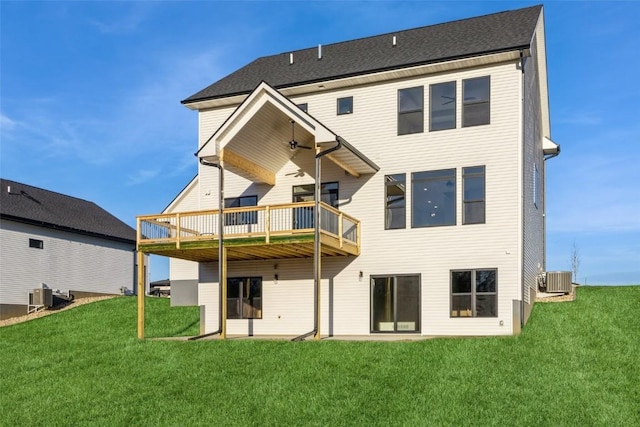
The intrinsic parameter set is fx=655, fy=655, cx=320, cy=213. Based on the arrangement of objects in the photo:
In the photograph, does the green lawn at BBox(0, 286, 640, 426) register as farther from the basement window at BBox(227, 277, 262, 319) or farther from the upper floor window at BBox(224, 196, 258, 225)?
the upper floor window at BBox(224, 196, 258, 225)

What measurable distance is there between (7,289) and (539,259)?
22.9 m

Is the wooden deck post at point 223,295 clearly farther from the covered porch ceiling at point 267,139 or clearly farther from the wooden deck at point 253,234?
the covered porch ceiling at point 267,139

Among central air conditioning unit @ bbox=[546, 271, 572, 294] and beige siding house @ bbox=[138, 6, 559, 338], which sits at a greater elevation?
beige siding house @ bbox=[138, 6, 559, 338]

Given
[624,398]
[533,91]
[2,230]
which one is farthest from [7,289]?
[624,398]

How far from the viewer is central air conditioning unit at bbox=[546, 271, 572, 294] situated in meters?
22.0

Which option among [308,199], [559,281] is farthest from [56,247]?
[559,281]

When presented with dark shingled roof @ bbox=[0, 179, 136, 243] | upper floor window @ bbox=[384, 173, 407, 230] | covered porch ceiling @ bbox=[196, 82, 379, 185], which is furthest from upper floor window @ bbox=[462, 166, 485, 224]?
dark shingled roof @ bbox=[0, 179, 136, 243]

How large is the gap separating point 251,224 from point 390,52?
723 centimetres

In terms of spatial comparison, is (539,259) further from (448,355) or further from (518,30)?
(448,355)

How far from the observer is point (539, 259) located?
78.5ft

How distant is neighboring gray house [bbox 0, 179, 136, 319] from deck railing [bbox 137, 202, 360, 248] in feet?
40.9

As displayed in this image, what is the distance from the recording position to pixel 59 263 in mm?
32688

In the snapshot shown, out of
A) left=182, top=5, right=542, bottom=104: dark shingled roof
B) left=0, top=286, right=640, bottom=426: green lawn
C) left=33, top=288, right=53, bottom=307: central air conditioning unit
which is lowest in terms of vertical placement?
left=0, top=286, right=640, bottom=426: green lawn

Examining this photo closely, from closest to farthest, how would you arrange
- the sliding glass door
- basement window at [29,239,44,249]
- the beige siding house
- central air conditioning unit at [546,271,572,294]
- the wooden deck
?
the wooden deck
the beige siding house
the sliding glass door
central air conditioning unit at [546,271,572,294]
basement window at [29,239,44,249]
